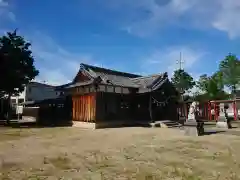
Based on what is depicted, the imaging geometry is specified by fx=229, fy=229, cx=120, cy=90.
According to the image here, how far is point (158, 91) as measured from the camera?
76.7ft

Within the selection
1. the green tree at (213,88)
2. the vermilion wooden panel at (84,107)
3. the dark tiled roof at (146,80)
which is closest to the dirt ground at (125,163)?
the vermilion wooden panel at (84,107)

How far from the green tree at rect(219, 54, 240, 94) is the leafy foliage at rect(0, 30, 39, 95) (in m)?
40.4

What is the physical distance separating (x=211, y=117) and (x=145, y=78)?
40.6ft

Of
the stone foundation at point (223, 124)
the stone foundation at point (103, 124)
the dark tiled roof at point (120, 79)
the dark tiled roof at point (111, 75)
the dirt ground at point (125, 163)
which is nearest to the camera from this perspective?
the dirt ground at point (125, 163)

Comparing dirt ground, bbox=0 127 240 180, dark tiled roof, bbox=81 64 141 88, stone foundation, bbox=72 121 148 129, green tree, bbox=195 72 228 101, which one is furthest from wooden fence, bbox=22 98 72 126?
green tree, bbox=195 72 228 101

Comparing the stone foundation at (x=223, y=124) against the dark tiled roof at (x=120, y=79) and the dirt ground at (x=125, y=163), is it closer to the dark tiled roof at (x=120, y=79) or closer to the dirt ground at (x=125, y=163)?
the dark tiled roof at (x=120, y=79)

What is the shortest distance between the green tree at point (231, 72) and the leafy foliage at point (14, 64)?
4036 cm

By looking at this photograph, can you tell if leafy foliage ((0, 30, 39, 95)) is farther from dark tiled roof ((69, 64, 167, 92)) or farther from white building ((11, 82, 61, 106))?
white building ((11, 82, 61, 106))

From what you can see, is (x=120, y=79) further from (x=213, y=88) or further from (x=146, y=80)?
(x=213, y=88)

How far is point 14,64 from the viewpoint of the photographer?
2258cm

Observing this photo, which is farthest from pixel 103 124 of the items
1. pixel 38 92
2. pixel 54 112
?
pixel 38 92

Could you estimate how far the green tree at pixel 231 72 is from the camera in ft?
159

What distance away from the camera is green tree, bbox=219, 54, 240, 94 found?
159 ft

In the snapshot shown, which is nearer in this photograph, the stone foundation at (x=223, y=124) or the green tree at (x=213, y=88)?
the stone foundation at (x=223, y=124)
